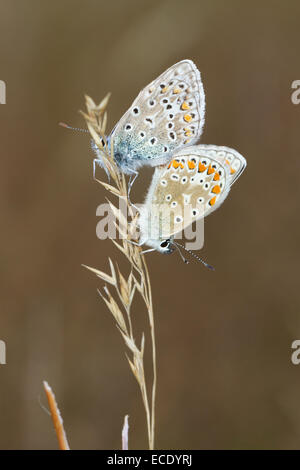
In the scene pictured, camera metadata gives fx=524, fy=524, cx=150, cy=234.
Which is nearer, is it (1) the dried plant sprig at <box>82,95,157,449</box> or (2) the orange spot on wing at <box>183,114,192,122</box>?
(1) the dried plant sprig at <box>82,95,157,449</box>

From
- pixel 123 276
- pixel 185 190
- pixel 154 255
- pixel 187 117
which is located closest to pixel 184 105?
pixel 187 117

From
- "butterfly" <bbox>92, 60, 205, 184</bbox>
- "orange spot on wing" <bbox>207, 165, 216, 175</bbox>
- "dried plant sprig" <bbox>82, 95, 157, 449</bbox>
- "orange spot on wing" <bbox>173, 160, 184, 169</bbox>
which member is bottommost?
"dried plant sprig" <bbox>82, 95, 157, 449</bbox>

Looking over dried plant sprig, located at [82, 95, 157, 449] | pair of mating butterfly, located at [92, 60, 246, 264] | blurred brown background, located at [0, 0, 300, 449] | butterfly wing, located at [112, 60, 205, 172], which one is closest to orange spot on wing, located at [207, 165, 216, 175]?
pair of mating butterfly, located at [92, 60, 246, 264]

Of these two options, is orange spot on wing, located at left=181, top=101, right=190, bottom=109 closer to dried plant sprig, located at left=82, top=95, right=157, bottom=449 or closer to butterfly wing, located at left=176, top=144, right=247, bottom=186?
butterfly wing, located at left=176, top=144, right=247, bottom=186

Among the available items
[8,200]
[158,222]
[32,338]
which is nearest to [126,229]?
[158,222]

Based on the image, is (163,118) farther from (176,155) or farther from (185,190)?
(185,190)

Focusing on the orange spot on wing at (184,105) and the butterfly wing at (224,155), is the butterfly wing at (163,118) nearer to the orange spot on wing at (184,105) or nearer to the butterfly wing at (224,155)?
the orange spot on wing at (184,105)
